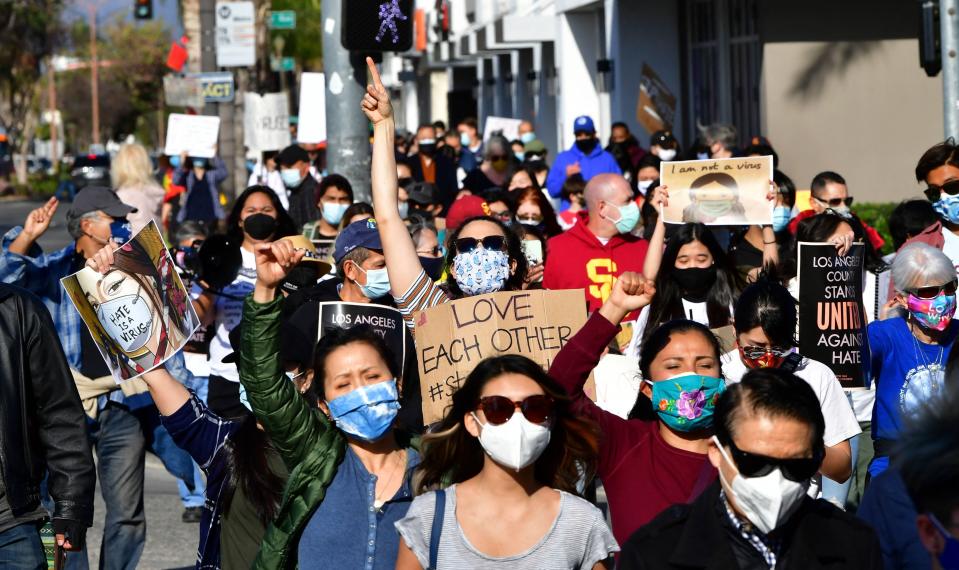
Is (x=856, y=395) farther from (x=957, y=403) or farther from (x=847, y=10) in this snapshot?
(x=847, y=10)

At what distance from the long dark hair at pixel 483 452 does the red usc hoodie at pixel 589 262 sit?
3.89 metres

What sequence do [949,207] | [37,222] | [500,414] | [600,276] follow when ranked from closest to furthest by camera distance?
1. [500,414]
2. [37,222]
3. [949,207]
4. [600,276]

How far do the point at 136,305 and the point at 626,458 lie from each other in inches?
77.4

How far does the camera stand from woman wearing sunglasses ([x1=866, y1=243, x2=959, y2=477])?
6305 mm

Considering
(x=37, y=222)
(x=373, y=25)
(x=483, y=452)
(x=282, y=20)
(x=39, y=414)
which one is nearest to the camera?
(x=483, y=452)

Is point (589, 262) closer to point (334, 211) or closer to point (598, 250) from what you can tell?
point (598, 250)

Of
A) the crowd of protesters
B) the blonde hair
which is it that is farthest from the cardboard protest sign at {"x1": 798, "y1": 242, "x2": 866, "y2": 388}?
the blonde hair

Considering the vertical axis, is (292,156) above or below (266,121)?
below

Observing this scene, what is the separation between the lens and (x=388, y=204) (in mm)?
6242

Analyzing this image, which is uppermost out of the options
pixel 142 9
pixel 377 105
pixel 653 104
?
pixel 142 9

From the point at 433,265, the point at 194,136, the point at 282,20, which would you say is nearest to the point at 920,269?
Result: the point at 433,265

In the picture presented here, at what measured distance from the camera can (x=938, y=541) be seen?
3.18 metres

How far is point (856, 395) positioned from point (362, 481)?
2979mm

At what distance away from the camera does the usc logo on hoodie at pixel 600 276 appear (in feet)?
27.7
